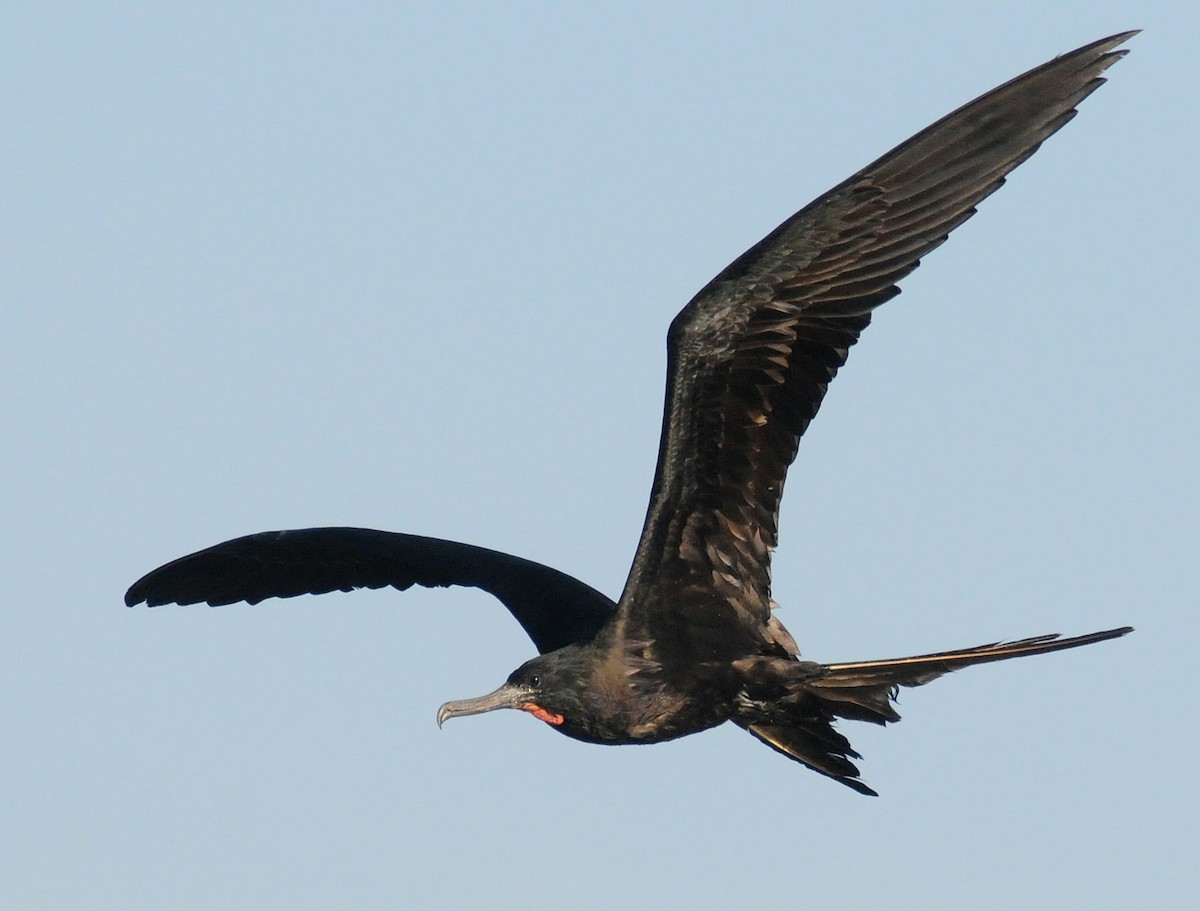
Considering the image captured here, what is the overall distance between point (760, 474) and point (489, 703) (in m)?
1.45

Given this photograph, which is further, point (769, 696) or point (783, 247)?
point (769, 696)

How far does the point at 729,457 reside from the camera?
300 inches

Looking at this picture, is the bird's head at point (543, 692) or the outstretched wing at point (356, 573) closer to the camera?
the bird's head at point (543, 692)

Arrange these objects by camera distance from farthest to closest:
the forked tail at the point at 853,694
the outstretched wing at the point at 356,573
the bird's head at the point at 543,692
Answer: the outstretched wing at the point at 356,573 → the bird's head at the point at 543,692 → the forked tail at the point at 853,694

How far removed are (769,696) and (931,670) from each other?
670 mm

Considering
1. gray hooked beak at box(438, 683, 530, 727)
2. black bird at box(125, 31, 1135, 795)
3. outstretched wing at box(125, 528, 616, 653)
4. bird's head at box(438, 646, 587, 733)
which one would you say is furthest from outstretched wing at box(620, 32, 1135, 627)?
outstretched wing at box(125, 528, 616, 653)

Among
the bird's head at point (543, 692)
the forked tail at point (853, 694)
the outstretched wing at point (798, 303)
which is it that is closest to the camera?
the outstretched wing at point (798, 303)

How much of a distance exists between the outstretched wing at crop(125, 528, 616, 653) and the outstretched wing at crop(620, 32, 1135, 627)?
58.4 inches

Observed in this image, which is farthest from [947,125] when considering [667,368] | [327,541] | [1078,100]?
[327,541]

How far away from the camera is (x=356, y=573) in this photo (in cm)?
991

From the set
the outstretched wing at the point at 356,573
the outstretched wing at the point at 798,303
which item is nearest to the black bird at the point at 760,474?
the outstretched wing at the point at 798,303

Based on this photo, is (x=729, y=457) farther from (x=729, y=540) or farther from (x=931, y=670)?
(x=931, y=670)

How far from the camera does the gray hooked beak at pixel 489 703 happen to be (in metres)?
8.12

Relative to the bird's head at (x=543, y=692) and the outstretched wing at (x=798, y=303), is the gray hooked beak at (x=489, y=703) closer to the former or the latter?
the bird's head at (x=543, y=692)
